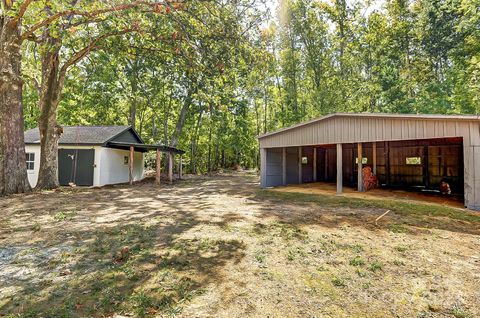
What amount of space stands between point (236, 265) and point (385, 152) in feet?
47.8

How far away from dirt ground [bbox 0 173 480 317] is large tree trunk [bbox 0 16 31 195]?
4.02 metres

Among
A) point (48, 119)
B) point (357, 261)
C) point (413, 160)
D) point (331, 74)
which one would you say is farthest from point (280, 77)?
point (357, 261)

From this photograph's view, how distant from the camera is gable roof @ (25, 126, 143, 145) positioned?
15442 millimetres

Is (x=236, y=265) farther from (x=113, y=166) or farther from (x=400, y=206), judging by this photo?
(x=113, y=166)

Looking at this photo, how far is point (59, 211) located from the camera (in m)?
7.45

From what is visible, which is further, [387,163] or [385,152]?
[385,152]

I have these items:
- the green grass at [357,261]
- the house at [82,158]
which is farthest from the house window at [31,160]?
the green grass at [357,261]

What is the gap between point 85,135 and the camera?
1661cm

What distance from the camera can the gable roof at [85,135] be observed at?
15442 millimetres

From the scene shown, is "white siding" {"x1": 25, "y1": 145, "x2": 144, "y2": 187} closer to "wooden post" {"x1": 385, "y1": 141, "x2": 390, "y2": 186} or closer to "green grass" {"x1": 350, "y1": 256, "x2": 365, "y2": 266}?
"green grass" {"x1": 350, "y1": 256, "x2": 365, "y2": 266}

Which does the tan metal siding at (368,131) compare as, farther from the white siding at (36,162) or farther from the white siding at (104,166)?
the white siding at (36,162)

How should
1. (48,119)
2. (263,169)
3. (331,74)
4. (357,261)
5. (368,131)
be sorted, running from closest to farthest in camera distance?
(357,261) < (368,131) < (48,119) < (263,169) < (331,74)

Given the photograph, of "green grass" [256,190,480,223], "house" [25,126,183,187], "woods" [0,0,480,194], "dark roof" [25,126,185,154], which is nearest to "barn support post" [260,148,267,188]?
"woods" [0,0,480,194]

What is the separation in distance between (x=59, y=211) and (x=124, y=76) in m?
18.9
